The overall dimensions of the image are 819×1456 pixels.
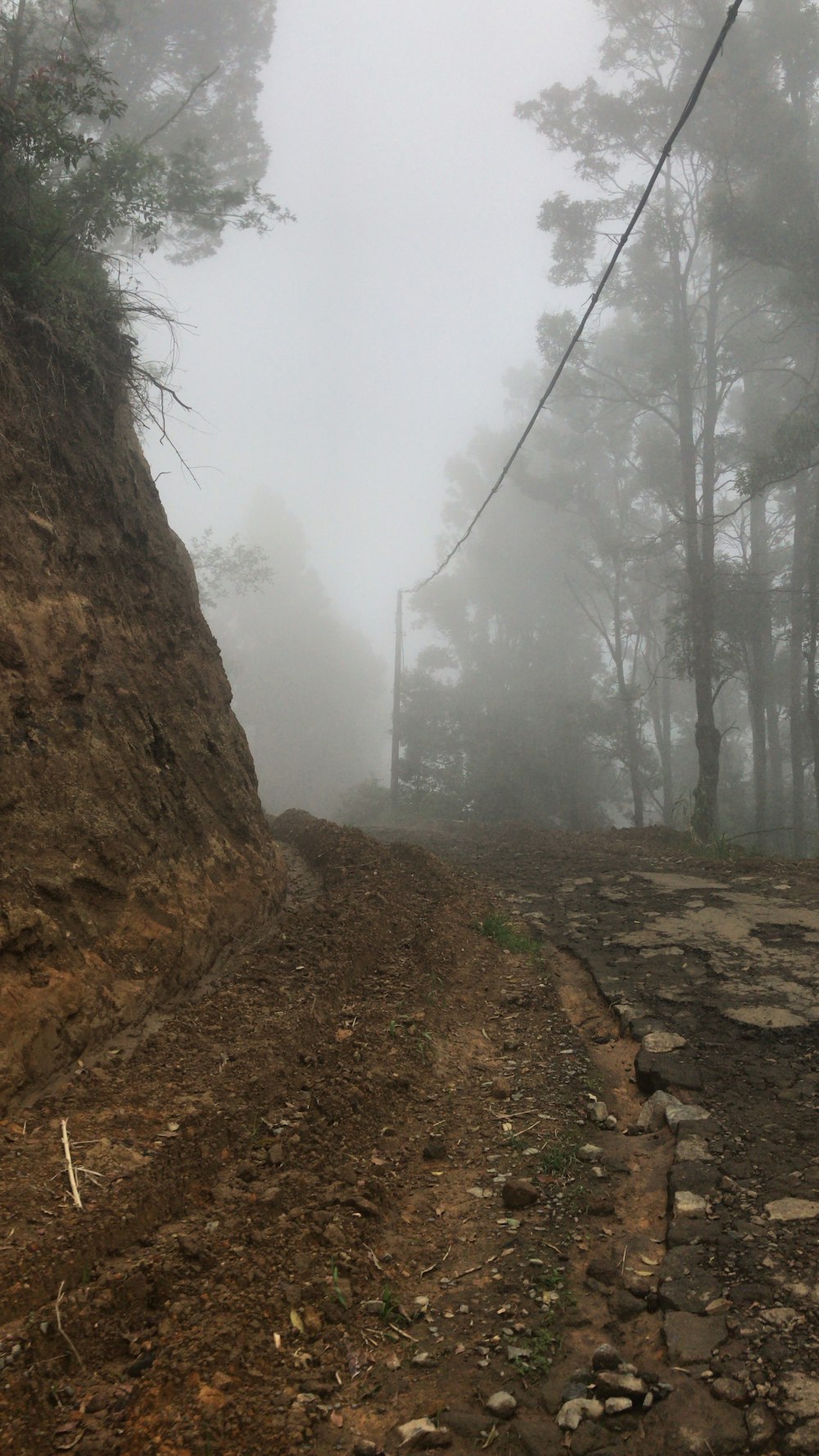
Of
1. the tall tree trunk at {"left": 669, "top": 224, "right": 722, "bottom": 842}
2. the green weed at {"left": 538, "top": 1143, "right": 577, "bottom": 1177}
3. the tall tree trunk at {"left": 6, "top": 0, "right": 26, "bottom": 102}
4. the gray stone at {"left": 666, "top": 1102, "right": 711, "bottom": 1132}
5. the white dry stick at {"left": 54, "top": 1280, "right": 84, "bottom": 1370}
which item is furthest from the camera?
the tall tree trunk at {"left": 669, "top": 224, "right": 722, "bottom": 842}

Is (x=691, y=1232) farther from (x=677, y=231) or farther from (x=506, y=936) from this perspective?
(x=677, y=231)

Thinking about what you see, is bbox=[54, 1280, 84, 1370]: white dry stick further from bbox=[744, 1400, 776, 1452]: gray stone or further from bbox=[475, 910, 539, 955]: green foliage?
bbox=[475, 910, 539, 955]: green foliage

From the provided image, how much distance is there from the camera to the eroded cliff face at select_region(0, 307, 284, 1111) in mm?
3805

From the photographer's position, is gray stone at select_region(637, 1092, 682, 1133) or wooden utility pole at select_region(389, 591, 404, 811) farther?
wooden utility pole at select_region(389, 591, 404, 811)

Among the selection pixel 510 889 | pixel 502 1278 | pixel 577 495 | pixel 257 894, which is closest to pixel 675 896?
pixel 510 889

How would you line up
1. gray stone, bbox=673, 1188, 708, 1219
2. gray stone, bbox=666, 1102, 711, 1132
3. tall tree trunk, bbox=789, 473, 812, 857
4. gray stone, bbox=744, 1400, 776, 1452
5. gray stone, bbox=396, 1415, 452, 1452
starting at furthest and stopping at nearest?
tall tree trunk, bbox=789, 473, 812, 857, gray stone, bbox=666, 1102, 711, 1132, gray stone, bbox=673, 1188, 708, 1219, gray stone, bbox=396, 1415, 452, 1452, gray stone, bbox=744, 1400, 776, 1452

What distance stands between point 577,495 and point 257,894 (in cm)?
2195

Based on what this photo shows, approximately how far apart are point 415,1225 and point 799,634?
55.2ft

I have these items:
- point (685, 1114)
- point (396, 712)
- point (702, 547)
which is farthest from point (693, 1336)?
point (396, 712)

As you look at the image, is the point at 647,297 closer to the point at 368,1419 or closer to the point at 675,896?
the point at 675,896

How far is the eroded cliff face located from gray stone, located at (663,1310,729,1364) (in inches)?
96.1

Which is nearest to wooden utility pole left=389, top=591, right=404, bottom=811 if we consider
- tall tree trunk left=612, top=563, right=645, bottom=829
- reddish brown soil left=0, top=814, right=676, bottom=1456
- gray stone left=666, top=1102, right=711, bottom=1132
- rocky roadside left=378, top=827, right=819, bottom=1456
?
tall tree trunk left=612, top=563, right=645, bottom=829

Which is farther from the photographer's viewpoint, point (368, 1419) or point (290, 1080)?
point (290, 1080)

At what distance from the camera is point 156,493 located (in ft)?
23.1
